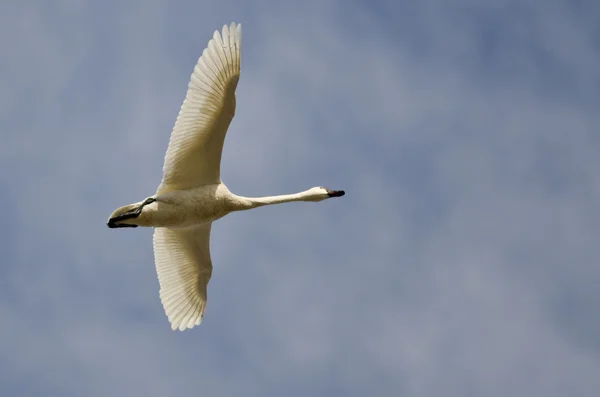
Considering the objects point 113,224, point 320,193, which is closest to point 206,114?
point 113,224

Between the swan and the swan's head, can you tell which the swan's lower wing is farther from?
the swan's head

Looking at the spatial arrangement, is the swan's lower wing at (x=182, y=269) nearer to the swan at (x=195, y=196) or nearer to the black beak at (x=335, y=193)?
the swan at (x=195, y=196)

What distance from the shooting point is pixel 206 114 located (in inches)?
883

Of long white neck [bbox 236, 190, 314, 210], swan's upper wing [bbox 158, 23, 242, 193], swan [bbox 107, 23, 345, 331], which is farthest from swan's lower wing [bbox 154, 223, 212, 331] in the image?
swan's upper wing [bbox 158, 23, 242, 193]

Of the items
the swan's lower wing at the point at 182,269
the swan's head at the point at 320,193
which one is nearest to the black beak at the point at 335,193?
the swan's head at the point at 320,193

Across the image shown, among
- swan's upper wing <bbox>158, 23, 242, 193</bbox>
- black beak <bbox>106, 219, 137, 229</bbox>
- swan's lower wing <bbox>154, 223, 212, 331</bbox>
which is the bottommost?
swan's lower wing <bbox>154, 223, 212, 331</bbox>

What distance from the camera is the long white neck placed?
2361 centimetres

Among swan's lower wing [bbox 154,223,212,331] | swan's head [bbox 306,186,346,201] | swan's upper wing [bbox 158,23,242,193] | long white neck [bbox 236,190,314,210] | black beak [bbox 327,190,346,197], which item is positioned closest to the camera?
swan's upper wing [bbox 158,23,242,193]

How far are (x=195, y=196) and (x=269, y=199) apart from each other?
67.6 inches

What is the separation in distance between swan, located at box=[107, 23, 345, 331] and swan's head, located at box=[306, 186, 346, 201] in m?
0.02

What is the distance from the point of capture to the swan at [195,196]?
22.2 meters

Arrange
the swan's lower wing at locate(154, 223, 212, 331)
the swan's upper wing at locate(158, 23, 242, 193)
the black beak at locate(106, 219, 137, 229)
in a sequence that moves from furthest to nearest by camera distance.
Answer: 1. the swan's lower wing at locate(154, 223, 212, 331)
2. the black beak at locate(106, 219, 137, 229)
3. the swan's upper wing at locate(158, 23, 242, 193)

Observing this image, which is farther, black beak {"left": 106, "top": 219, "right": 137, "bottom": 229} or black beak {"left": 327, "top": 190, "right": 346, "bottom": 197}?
black beak {"left": 327, "top": 190, "right": 346, "bottom": 197}

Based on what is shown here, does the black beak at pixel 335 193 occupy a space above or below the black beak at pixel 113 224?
above
